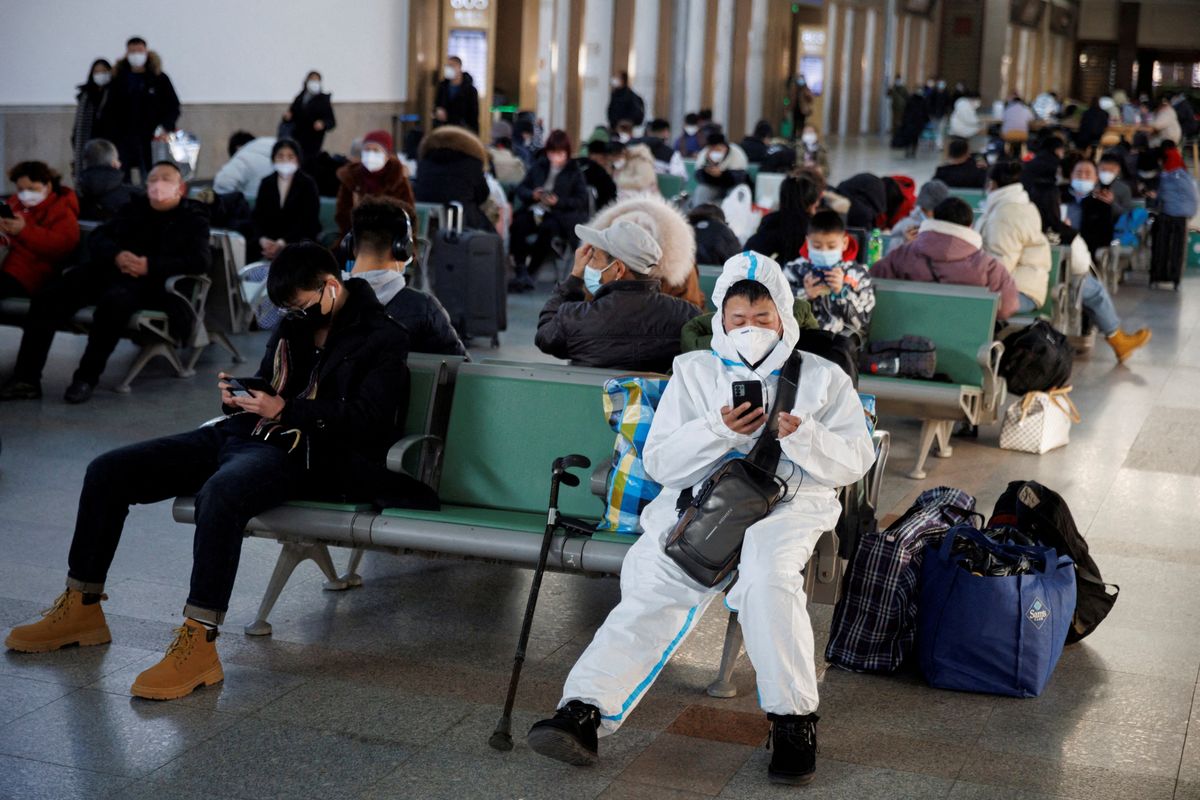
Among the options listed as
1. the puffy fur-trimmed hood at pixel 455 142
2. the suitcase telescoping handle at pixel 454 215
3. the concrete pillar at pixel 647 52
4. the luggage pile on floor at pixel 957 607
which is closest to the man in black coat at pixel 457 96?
the concrete pillar at pixel 647 52

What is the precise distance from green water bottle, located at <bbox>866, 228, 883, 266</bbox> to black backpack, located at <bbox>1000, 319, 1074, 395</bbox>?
2.67 m

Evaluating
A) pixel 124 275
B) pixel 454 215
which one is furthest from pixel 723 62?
pixel 124 275

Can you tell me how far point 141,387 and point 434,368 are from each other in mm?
3934

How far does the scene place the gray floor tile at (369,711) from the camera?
3857 mm

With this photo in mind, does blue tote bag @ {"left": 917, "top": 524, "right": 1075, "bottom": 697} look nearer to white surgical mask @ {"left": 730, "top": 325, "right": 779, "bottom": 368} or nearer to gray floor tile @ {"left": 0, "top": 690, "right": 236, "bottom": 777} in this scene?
white surgical mask @ {"left": 730, "top": 325, "right": 779, "bottom": 368}

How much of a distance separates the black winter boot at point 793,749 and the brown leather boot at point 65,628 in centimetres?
201

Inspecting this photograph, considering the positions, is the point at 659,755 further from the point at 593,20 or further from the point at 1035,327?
the point at 593,20

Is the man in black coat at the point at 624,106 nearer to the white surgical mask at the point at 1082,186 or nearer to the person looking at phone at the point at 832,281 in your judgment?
the white surgical mask at the point at 1082,186

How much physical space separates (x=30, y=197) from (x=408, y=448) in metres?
4.73

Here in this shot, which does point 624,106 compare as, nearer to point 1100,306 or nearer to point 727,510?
point 1100,306

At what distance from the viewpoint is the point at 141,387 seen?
8.27 meters

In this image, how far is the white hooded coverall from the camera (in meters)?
3.67

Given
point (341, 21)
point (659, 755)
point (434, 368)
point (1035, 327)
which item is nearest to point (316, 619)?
point (434, 368)

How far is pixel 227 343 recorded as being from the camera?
29.0 feet
